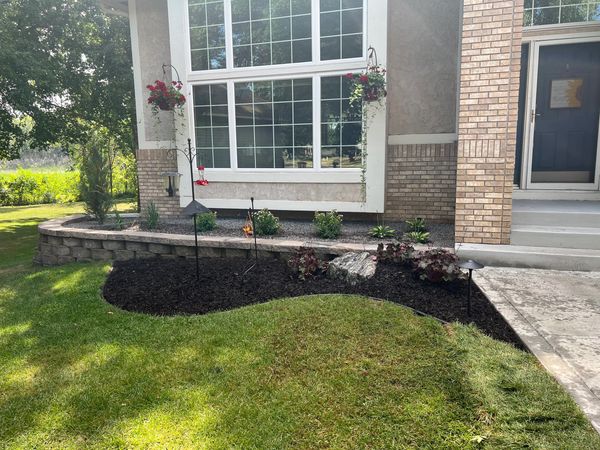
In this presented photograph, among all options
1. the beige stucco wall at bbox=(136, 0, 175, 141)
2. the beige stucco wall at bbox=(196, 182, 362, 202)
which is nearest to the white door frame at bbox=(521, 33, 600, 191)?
the beige stucco wall at bbox=(196, 182, 362, 202)

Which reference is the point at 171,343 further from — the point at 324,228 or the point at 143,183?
the point at 143,183

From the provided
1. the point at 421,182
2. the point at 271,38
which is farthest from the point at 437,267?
the point at 271,38

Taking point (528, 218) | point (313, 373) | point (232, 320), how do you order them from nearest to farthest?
point (313, 373), point (232, 320), point (528, 218)

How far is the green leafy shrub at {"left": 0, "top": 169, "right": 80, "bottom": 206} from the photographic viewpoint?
60.9 feet

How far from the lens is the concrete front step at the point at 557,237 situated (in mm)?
4695

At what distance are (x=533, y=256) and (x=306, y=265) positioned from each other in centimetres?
246

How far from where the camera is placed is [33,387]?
2.79 meters

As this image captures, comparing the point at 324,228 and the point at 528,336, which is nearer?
the point at 528,336

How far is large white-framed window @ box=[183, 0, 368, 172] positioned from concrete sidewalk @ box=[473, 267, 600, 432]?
10.6 ft

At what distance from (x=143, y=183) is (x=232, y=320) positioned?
570cm

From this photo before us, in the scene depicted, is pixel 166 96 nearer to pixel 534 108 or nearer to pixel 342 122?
pixel 342 122

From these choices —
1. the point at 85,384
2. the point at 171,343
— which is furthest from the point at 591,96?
the point at 85,384

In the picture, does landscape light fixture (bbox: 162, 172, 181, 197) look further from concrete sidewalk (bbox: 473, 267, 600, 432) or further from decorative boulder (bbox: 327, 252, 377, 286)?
concrete sidewalk (bbox: 473, 267, 600, 432)

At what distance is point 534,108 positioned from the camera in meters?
A: 6.12
